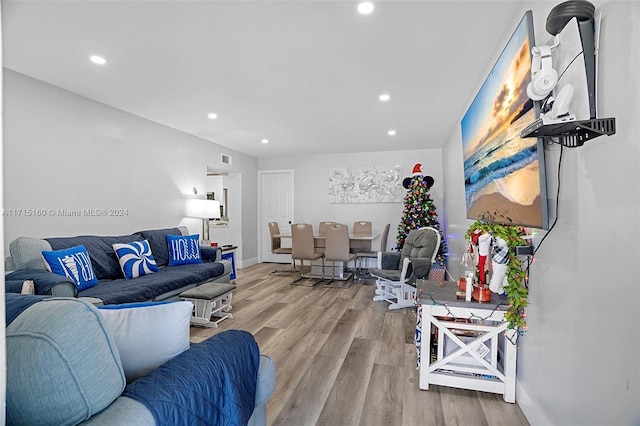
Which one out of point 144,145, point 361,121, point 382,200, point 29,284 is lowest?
point 29,284

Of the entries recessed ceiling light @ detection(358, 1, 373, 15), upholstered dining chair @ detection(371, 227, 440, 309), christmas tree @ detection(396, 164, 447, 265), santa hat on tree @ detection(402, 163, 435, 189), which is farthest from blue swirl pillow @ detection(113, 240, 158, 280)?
santa hat on tree @ detection(402, 163, 435, 189)

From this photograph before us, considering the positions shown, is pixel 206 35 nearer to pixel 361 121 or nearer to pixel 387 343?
pixel 361 121

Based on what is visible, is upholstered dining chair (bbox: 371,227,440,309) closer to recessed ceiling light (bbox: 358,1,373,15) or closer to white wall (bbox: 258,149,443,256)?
white wall (bbox: 258,149,443,256)

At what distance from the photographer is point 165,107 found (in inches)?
151

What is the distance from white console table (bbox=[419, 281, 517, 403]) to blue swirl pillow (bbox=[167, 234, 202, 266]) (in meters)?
3.08

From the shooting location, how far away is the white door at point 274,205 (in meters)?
7.23

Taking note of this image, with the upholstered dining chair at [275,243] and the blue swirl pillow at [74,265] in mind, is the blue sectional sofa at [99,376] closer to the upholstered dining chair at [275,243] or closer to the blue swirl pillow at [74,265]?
the blue swirl pillow at [74,265]

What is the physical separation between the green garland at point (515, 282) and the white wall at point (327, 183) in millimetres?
4661

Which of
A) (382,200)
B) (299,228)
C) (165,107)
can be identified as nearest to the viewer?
(165,107)

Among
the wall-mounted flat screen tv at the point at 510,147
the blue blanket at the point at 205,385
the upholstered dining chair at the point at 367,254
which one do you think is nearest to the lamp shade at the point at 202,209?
the upholstered dining chair at the point at 367,254

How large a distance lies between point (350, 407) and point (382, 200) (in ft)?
16.6

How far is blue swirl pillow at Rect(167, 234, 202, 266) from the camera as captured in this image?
159 inches

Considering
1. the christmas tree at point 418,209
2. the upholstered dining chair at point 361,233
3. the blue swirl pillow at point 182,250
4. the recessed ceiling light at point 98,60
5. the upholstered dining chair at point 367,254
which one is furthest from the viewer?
the upholstered dining chair at point 361,233

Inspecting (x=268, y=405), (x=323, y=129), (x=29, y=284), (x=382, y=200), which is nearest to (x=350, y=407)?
(x=268, y=405)
